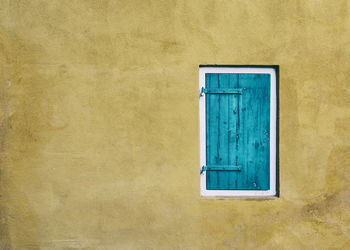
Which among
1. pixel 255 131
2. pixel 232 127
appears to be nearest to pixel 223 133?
pixel 232 127

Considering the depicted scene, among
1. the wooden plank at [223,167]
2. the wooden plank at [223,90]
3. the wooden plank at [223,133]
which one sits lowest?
the wooden plank at [223,167]

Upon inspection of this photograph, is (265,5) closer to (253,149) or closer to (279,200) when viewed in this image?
(253,149)

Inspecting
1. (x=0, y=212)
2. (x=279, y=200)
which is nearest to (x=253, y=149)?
(x=279, y=200)

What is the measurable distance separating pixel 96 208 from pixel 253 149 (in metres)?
1.92

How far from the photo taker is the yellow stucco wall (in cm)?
Answer: 382

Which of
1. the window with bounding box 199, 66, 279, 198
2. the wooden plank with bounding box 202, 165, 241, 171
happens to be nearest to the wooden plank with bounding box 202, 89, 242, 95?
the window with bounding box 199, 66, 279, 198

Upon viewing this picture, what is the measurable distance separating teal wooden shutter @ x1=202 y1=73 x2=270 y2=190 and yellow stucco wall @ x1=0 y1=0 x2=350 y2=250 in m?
0.19

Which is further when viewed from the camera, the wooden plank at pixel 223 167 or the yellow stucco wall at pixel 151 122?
the wooden plank at pixel 223 167

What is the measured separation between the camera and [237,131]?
398cm

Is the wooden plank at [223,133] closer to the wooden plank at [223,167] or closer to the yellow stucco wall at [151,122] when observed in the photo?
the wooden plank at [223,167]

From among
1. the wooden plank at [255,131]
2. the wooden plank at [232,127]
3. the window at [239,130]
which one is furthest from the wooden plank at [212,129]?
the wooden plank at [255,131]

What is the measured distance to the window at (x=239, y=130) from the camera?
3.94m

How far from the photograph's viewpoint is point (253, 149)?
157 inches

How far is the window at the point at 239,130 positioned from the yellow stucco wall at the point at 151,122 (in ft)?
0.46
